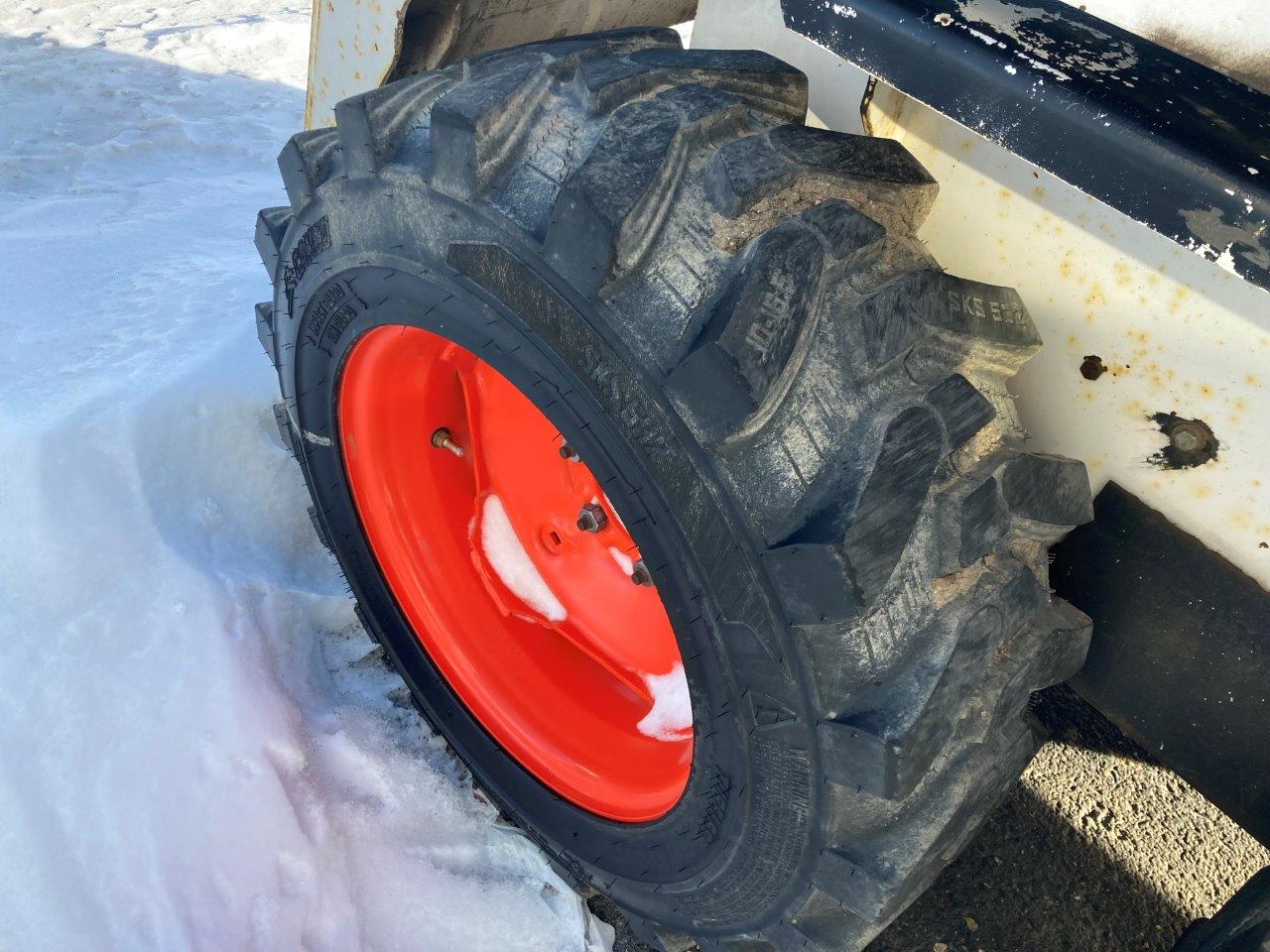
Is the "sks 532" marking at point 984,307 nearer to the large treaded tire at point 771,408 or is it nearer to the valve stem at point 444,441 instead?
the large treaded tire at point 771,408

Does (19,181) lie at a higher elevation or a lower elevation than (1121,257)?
lower

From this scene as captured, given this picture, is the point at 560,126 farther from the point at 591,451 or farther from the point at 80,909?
the point at 80,909

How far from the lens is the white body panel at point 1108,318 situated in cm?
99

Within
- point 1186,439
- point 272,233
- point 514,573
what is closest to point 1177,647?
point 1186,439

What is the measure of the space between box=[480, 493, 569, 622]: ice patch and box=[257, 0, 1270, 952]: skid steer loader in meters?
0.36

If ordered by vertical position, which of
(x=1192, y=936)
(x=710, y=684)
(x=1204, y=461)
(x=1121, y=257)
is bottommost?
(x=1192, y=936)

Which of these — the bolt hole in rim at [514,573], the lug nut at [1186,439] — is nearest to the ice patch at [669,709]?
the bolt hole in rim at [514,573]

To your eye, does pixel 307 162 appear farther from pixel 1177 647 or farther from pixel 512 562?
pixel 1177 647

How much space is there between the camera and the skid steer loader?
93cm

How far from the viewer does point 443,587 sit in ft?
5.60

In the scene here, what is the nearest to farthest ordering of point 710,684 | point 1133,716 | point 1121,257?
point 1121,257 → point 710,684 → point 1133,716

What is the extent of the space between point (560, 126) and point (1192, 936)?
4.12 ft

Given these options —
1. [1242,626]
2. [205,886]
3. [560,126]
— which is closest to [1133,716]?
[1242,626]

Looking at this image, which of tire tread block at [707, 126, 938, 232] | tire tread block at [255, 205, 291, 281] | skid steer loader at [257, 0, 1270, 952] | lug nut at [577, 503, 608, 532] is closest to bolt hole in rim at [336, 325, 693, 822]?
lug nut at [577, 503, 608, 532]
